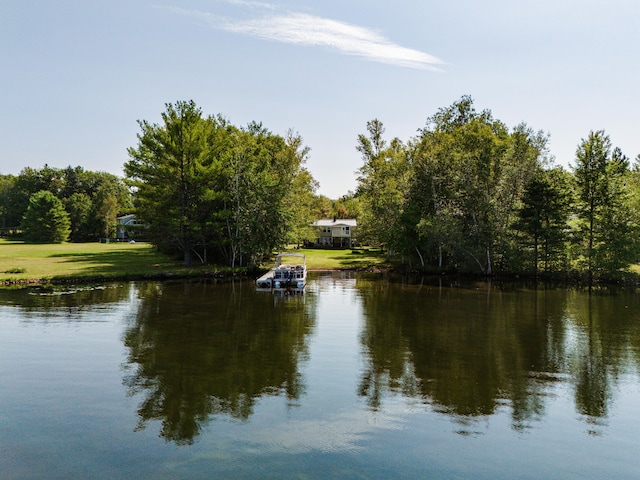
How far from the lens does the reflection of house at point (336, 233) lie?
94562 millimetres

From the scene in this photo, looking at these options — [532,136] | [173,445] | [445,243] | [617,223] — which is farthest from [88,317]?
[532,136]

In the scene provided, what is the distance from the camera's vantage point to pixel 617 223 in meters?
44.9

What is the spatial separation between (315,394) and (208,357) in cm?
552

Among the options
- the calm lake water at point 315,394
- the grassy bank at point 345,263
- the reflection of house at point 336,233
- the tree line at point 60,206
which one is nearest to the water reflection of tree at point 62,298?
the calm lake water at point 315,394

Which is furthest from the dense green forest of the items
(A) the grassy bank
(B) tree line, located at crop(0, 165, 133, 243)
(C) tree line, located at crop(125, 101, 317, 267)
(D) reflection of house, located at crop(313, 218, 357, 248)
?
(B) tree line, located at crop(0, 165, 133, 243)

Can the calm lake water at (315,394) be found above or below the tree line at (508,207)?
below

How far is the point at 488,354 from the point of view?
18375 mm

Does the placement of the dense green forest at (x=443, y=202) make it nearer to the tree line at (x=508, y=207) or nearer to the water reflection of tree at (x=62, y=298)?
the tree line at (x=508, y=207)

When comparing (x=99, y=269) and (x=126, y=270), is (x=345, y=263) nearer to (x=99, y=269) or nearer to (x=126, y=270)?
(x=126, y=270)

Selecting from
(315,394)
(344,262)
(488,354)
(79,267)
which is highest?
(344,262)

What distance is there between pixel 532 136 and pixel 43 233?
297 feet

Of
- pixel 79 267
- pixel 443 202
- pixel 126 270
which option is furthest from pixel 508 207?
pixel 79 267

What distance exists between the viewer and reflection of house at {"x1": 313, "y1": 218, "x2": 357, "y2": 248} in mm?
94562

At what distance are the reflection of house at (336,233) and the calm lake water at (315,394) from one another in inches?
2659
